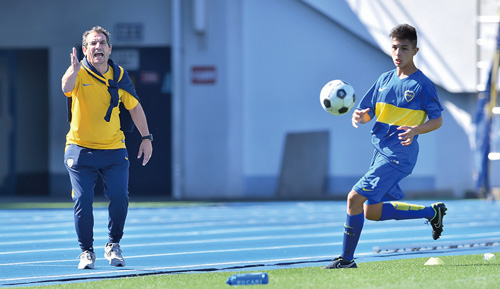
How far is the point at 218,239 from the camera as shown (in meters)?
11.9

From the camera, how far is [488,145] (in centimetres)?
1920

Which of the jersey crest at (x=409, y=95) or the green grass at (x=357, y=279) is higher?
the jersey crest at (x=409, y=95)

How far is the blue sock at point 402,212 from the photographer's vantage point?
8570mm

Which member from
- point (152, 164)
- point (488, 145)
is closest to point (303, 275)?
point (488, 145)

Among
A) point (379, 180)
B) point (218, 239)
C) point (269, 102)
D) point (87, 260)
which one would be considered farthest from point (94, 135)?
point (269, 102)

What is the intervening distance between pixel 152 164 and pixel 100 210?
398 cm

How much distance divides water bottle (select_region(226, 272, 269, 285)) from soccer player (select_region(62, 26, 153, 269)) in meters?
2.07

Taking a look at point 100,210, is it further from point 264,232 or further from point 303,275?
point 303,275

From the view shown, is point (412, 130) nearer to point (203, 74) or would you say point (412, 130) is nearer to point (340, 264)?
point (340, 264)

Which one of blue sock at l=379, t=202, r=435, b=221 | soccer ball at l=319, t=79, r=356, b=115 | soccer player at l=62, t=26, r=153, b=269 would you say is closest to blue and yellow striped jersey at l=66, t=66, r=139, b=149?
soccer player at l=62, t=26, r=153, b=269

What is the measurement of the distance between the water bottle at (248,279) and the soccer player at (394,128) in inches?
53.6

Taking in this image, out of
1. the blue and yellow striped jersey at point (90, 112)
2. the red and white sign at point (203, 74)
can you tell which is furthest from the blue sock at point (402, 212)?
the red and white sign at point (203, 74)

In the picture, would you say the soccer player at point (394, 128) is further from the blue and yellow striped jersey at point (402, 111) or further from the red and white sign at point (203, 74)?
the red and white sign at point (203, 74)

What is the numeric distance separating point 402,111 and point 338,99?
0.75 metres
